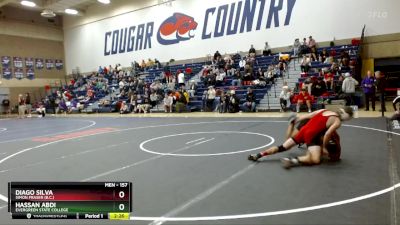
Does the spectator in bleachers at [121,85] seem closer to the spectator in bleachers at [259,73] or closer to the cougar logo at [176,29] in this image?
the cougar logo at [176,29]

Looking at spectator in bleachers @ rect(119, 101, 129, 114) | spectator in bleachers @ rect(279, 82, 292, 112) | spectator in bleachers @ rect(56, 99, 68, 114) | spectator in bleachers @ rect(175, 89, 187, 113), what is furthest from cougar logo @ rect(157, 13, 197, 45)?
spectator in bleachers @ rect(279, 82, 292, 112)

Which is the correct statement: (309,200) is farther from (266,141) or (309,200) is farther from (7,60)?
(7,60)

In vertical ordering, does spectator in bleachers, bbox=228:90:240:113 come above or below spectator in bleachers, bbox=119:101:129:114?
above

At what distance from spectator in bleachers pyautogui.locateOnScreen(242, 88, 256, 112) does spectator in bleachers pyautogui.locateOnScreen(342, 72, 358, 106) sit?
3.96m

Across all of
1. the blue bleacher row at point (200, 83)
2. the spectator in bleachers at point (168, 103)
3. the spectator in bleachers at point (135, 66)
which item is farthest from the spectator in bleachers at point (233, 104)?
the spectator in bleachers at point (135, 66)

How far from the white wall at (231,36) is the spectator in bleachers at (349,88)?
505 cm

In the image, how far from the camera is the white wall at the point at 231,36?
17312mm

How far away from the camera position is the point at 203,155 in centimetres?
657

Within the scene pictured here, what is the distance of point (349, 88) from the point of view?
44.8 feet

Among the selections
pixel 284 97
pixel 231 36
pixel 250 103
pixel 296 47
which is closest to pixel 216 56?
pixel 231 36

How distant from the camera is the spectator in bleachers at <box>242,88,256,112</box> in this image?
632 inches

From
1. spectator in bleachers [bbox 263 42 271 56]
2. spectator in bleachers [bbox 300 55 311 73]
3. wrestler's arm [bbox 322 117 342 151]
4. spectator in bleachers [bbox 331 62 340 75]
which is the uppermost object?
spectator in bleachers [bbox 263 42 271 56]

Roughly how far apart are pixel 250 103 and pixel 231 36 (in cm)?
742

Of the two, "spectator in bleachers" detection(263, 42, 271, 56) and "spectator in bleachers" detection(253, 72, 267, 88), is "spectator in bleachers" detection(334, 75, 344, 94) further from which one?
"spectator in bleachers" detection(263, 42, 271, 56)
